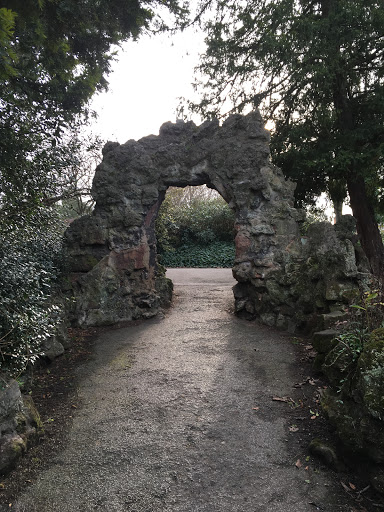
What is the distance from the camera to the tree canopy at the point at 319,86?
22.9 feet

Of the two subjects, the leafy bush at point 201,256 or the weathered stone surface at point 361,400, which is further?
the leafy bush at point 201,256

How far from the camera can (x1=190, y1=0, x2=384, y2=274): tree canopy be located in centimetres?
697

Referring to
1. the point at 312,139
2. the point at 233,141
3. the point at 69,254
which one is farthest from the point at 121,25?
the point at 312,139

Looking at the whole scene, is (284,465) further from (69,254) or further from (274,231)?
(69,254)

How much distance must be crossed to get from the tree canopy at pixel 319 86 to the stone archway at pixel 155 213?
126 cm

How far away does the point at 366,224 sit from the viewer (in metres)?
8.77

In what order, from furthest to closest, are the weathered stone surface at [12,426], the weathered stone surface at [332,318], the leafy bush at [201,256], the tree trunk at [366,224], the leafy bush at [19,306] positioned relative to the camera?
1. the leafy bush at [201,256]
2. the tree trunk at [366,224]
3. the weathered stone surface at [332,318]
4. the leafy bush at [19,306]
5. the weathered stone surface at [12,426]

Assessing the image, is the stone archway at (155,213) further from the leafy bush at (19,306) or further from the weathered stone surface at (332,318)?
the leafy bush at (19,306)

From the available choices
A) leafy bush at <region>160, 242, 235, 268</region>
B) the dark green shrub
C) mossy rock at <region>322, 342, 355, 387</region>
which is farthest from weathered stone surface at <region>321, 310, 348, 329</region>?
the dark green shrub

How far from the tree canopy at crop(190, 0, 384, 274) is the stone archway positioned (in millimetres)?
1259

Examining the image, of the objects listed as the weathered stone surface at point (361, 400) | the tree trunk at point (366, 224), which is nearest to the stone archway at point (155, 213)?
the tree trunk at point (366, 224)

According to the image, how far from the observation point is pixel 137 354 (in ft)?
18.8

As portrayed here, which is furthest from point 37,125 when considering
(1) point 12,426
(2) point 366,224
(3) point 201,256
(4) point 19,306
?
(3) point 201,256

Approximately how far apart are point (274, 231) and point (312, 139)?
130 inches
